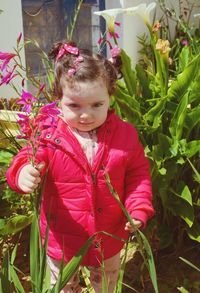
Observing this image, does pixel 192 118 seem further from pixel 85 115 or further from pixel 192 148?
pixel 85 115

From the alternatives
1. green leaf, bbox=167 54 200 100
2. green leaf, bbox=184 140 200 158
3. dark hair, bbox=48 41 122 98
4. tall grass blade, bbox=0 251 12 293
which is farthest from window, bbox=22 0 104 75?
tall grass blade, bbox=0 251 12 293

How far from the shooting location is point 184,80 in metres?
1.80

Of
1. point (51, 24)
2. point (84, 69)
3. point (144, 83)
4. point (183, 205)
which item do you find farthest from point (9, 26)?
point (84, 69)

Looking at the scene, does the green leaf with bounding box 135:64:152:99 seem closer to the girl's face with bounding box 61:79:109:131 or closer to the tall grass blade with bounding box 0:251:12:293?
the girl's face with bounding box 61:79:109:131

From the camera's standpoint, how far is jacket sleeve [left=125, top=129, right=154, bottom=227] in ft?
4.18

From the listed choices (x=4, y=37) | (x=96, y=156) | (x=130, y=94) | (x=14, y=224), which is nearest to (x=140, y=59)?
(x=4, y=37)

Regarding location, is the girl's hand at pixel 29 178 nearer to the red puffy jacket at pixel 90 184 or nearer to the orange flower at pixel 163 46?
the red puffy jacket at pixel 90 184

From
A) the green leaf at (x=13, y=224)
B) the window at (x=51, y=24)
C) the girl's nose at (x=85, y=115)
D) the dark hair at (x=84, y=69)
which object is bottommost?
the green leaf at (x=13, y=224)

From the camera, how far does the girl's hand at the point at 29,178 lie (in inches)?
42.5

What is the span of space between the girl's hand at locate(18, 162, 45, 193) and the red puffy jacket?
0.07 meters

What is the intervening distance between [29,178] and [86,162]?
21cm

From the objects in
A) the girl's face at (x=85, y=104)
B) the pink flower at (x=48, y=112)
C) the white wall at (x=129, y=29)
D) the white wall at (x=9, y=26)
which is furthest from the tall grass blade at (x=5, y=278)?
the white wall at (x=129, y=29)

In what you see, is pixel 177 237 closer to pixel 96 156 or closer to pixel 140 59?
pixel 96 156

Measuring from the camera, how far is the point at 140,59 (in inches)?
192
